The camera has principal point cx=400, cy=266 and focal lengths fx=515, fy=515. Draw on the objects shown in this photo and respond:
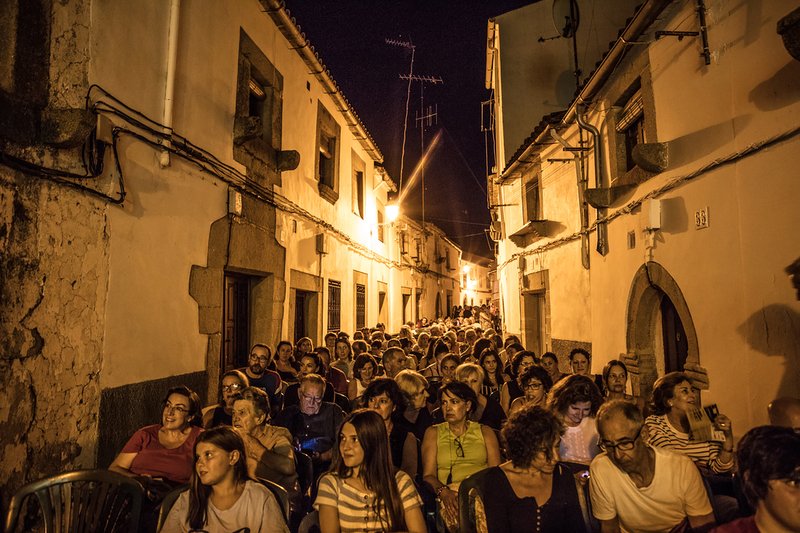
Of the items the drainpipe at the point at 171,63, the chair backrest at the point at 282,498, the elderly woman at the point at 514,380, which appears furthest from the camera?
the elderly woman at the point at 514,380

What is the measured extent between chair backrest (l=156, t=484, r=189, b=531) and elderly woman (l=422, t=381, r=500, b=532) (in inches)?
64.0

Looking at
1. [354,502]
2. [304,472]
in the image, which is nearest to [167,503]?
[354,502]

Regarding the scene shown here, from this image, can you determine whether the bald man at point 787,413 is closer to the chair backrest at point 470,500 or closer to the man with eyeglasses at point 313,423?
the chair backrest at point 470,500

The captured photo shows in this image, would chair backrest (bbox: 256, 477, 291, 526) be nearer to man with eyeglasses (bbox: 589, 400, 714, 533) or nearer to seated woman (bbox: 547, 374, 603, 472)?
man with eyeglasses (bbox: 589, 400, 714, 533)

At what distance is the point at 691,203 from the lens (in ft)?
17.5

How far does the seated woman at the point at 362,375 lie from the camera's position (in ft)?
20.1

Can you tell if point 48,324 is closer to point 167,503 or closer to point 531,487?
point 167,503

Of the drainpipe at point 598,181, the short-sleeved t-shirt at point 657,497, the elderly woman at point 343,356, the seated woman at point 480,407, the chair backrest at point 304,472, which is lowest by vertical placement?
the chair backrest at point 304,472

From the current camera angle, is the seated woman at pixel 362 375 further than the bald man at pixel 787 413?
Yes

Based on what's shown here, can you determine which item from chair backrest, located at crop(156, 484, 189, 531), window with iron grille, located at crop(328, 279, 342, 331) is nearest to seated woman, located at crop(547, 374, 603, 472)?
chair backrest, located at crop(156, 484, 189, 531)

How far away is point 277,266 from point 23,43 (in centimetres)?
474

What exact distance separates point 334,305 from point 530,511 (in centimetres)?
937

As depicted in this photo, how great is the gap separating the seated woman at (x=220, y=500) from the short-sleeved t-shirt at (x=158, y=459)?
79cm

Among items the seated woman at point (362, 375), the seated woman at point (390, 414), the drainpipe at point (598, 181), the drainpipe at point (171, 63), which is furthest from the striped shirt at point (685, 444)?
the drainpipe at point (171, 63)
